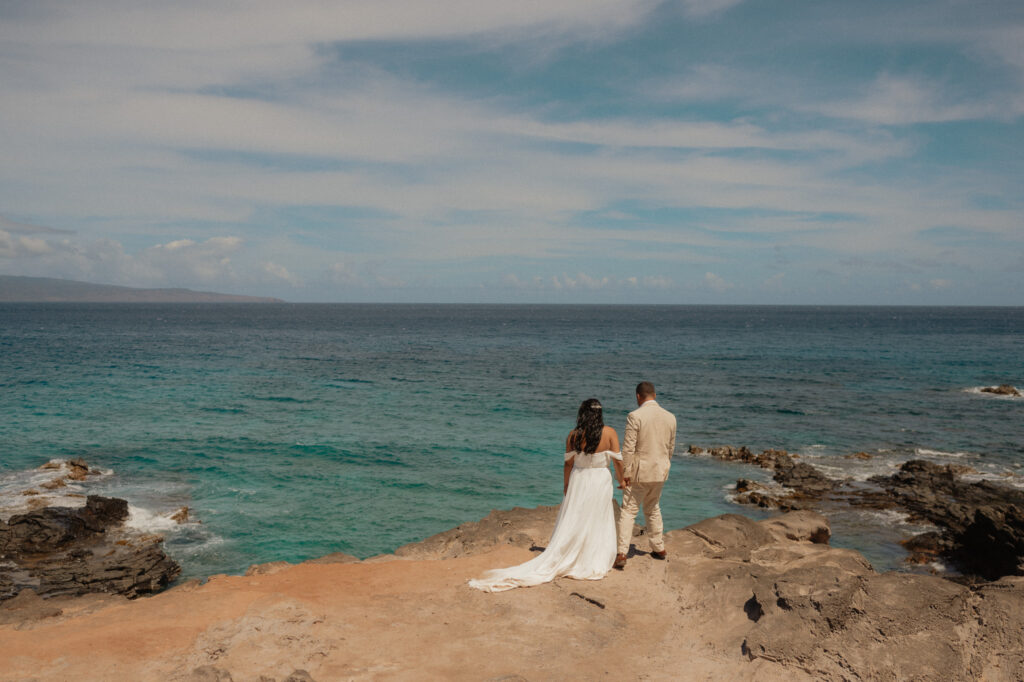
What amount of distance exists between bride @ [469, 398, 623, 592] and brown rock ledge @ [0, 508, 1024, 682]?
305 mm

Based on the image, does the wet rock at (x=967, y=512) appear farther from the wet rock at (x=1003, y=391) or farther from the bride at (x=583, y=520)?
the wet rock at (x=1003, y=391)

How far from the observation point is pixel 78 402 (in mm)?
34875

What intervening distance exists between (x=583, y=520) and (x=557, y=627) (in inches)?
68.0

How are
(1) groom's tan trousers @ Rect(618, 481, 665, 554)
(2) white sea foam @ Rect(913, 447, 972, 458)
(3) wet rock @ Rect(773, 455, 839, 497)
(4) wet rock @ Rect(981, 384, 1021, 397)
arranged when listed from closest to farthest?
(1) groom's tan trousers @ Rect(618, 481, 665, 554), (3) wet rock @ Rect(773, 455, 839, 497), (2) white sea foam @ Rect(913, 447, 972, 458), (4) wet rock @ Rect(981, 384, 1021, 397)

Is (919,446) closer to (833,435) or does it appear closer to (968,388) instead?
(833,435)

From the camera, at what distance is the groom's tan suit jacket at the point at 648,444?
9.01m

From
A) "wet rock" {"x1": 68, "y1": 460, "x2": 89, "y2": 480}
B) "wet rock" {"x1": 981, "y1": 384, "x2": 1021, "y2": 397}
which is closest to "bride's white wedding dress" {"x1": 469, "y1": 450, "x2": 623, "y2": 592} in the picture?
"wet rock" {"x1": 68, "y1": 460, "x2": 89, "y2": 480}

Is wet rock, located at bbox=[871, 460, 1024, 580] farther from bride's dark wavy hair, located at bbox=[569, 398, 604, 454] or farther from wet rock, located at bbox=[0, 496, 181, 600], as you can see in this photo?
wet rock, located at bbox=[0, 496, 181, 600]

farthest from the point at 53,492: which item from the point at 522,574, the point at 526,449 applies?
the point at 522,574

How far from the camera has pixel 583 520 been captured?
9.10 meters

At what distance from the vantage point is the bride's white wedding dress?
9031 millimetres

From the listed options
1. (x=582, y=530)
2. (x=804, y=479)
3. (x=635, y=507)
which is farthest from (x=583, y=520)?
(x=804, y=479)

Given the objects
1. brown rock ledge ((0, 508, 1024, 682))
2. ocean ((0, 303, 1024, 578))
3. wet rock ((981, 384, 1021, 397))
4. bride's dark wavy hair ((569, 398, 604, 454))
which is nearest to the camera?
brown rock ledge ((0, 508, 1024, 682))

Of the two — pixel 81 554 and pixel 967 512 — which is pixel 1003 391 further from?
pixel 81 554
